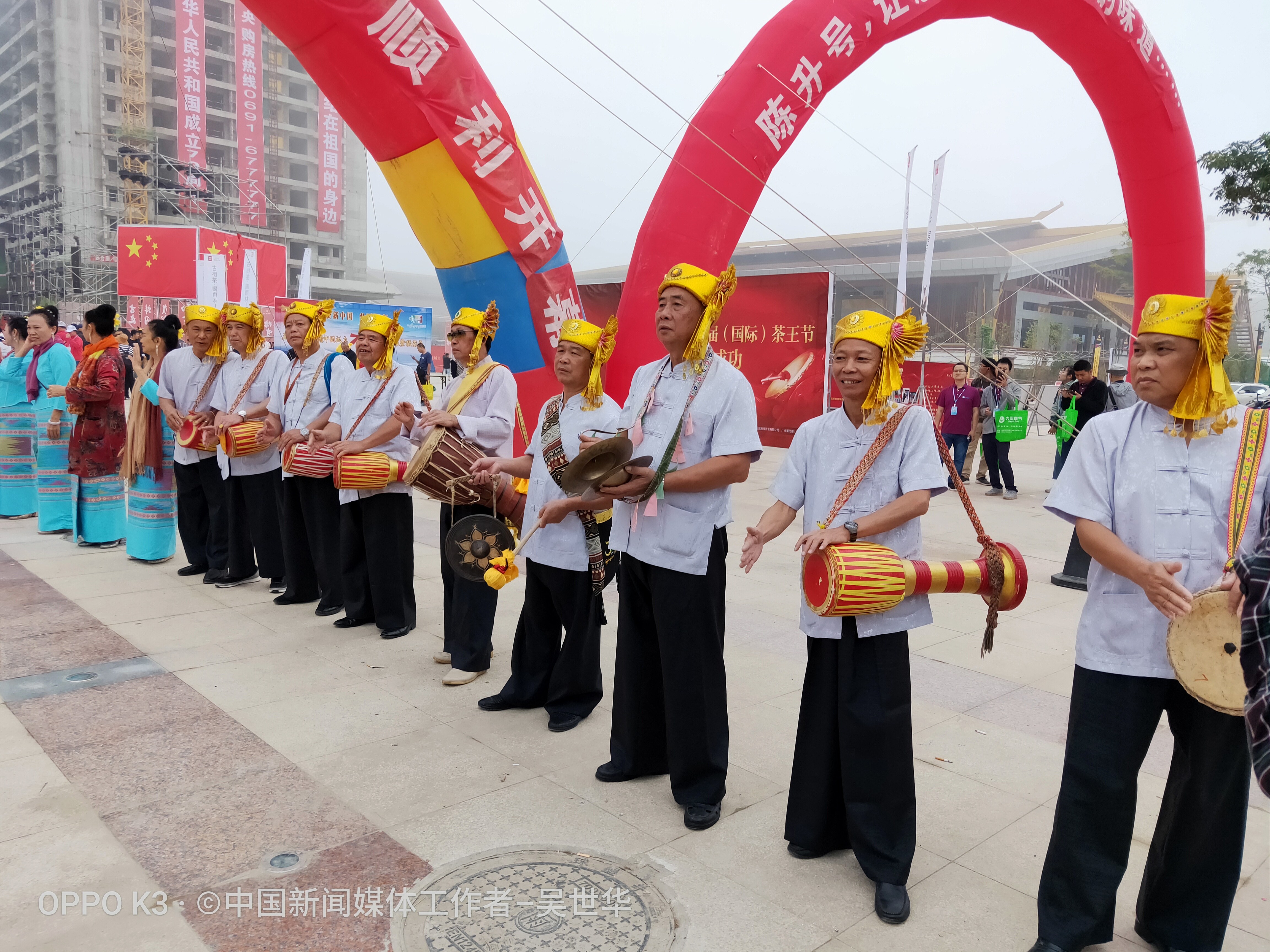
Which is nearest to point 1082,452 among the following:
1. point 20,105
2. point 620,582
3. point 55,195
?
point 620,582

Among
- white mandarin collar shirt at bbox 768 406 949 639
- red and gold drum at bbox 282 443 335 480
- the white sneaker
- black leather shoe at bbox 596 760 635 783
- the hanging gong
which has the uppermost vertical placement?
white mandarin collar shirt at bbox 768 406 949 639

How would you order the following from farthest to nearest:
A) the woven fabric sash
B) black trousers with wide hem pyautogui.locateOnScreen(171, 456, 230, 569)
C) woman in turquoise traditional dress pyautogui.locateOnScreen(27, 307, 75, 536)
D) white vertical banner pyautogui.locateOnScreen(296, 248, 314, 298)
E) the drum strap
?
1. white vertical banner pyautogui.locateOnScreen(296, 248, 314, 298)
2. woman in turquoise traditional dress pyautogui.locateOnScreen(27, 307, 75, 536)
3. black trousers with wide hem pyautogui.locateOnScreen(171, 456, 230, 569)
4. the woven fabric sash
5. the drum strap

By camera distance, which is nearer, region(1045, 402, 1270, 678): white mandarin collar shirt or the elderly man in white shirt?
region(1045, 402, 1270, 678): white mandarin collar shirt

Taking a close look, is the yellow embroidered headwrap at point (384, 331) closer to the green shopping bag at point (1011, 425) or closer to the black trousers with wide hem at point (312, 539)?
the black trousers with wide hem at point (312, 539)

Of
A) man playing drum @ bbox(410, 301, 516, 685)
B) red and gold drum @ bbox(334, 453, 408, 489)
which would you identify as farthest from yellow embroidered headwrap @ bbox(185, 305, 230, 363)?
man playing drum @ bbox(410, 301, 516, 685)

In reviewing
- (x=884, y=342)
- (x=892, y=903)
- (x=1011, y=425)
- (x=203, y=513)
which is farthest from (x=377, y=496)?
(x=1011, y=425)

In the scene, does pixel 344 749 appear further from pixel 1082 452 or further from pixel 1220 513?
pixel 1220 513

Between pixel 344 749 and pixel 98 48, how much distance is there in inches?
2132

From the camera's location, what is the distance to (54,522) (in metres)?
7.88

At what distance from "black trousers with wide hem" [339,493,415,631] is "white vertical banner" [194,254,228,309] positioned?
12503mm

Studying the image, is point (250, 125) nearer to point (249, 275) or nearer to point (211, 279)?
point (249, 275)

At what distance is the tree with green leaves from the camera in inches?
563

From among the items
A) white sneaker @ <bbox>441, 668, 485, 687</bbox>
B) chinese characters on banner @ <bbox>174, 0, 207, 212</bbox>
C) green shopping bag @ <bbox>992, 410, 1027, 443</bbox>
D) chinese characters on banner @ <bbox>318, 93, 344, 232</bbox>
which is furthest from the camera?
chinese characters on banner @ <bbox>318, 93, 344, 232</bbox>

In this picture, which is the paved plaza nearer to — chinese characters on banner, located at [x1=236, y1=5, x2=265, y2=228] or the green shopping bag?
the green shopping bag
